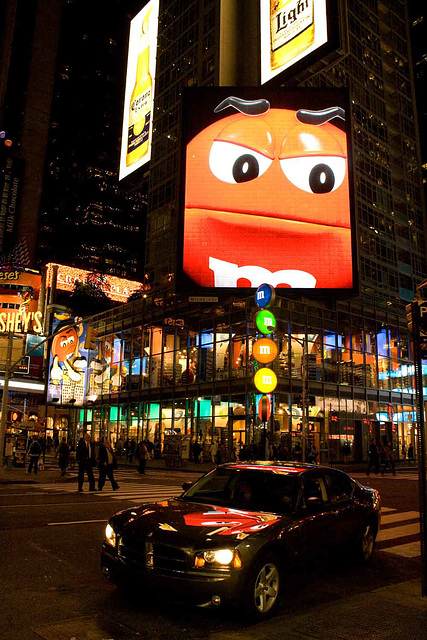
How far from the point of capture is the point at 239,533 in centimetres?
543

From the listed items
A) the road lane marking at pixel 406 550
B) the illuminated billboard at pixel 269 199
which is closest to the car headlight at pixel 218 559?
the road lane marking at pixel 406 550

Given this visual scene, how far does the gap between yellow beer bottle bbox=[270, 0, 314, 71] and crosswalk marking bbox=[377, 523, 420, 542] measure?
23.8 m

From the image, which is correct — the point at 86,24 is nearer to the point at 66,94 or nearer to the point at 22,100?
the point at 66,94

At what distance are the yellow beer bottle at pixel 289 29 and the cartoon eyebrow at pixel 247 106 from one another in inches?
85.7

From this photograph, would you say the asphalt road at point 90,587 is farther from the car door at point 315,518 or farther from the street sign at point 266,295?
the street sign at point 266,295

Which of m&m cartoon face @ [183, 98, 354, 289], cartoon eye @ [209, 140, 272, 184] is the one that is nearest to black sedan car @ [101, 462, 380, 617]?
m&m cartoon face @ [183, 98, 354, 289]

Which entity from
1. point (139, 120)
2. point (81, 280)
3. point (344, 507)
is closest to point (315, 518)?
point (344, 507)

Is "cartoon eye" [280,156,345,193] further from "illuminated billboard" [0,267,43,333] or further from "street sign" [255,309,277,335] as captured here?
"illuminated billboard" [0,267,43,333]

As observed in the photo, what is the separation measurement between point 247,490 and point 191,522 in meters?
1.32

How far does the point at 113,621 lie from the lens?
17.1 feet

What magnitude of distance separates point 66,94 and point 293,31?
4988 inches

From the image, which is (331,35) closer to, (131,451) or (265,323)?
(265,323)

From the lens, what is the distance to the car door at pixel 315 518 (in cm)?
637

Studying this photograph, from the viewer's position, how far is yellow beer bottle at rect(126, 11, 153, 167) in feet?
111
